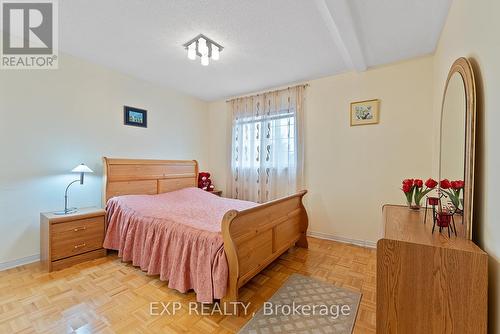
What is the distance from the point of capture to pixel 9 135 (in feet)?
7.73

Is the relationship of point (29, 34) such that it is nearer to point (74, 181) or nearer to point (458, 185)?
point (74, 181)

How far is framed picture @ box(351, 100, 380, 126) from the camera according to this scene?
9.77ft

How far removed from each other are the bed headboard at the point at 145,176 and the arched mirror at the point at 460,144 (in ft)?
11.6

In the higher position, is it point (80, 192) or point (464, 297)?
point (80, 192)

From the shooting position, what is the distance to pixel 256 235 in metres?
2.05

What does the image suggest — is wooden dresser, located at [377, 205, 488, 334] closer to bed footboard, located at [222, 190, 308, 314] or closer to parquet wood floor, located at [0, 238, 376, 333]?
parquet wood floor, located at [0, 238, 376, 333]

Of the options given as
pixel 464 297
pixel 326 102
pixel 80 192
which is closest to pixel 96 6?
pixel 80 192

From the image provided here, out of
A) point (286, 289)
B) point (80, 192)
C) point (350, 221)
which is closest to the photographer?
point (286, 289)

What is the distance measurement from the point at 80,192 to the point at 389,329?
3.51 meters

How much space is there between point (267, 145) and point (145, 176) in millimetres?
2074

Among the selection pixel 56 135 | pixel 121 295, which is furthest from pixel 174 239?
pixel 56 135

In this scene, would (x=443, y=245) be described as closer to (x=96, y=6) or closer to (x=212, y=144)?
(x=96, y=6)

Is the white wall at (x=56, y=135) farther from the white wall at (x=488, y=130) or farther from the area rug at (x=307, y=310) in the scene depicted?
the white wall at (x=488, y=130)

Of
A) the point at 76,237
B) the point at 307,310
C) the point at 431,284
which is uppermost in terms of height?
the point at 431,284
